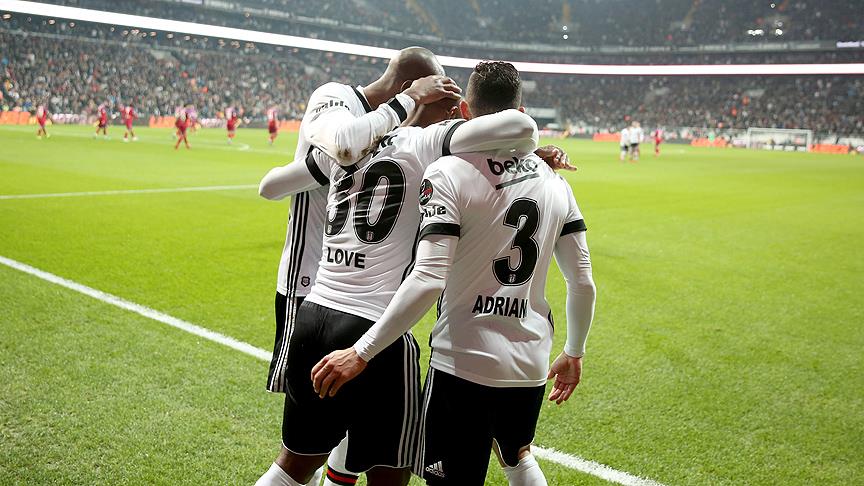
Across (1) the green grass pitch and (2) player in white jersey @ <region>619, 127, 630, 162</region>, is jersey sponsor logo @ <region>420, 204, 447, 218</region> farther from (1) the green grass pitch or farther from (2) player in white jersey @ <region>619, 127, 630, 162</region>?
(2) player in white jersey @ <region>619, 127, 630, 162</region>

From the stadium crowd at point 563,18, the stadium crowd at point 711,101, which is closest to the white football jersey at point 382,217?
the stadium crowd at point 563,18

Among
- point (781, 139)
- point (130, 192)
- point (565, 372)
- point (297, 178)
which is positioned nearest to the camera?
point (297, 178)

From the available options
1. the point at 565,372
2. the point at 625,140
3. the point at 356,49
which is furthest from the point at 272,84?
the point at 565,372

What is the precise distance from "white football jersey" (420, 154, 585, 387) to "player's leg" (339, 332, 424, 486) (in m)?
0.16

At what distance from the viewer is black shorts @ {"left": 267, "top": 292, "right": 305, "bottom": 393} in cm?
276

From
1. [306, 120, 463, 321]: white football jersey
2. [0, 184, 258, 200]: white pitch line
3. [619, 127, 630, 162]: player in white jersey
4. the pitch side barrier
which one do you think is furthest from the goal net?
[306, 120, 463, 321]: white football jersey

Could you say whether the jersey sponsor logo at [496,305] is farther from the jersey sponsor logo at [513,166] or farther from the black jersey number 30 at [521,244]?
the jersey sponsor logo at [513,166]

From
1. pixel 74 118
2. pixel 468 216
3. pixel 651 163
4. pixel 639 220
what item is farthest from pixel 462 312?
pixel 74 118

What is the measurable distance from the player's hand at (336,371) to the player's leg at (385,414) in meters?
0.15

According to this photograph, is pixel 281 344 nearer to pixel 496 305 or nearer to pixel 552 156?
pixel 496 305

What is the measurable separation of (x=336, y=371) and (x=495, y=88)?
3.51ft

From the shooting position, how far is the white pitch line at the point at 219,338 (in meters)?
3.83

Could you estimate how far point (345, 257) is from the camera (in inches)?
98.4

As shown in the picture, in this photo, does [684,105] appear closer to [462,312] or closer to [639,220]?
[639,220]
